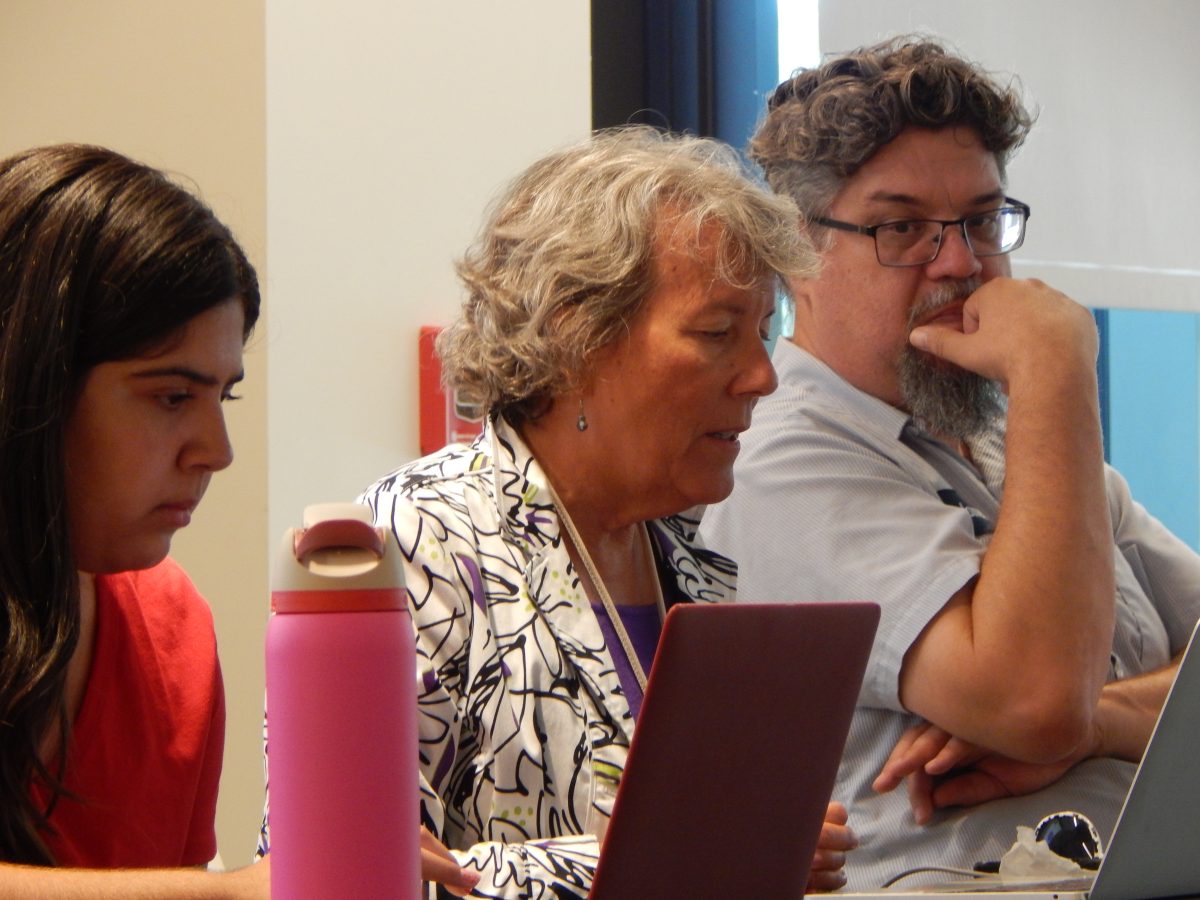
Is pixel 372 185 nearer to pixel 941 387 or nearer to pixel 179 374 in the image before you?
pixel 941 387

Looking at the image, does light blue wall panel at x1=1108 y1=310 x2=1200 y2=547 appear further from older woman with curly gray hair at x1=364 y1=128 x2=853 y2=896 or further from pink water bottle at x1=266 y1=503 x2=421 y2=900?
pink water bottle at x1=266 y1=503 x2=421 y2=900

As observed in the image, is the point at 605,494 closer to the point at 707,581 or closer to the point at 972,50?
the point at 707,581

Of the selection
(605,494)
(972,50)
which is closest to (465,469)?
(605,494)

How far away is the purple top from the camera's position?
1.36 meters

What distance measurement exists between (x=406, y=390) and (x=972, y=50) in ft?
4.08

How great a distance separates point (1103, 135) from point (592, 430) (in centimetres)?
177

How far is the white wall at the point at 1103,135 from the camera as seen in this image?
107 inches

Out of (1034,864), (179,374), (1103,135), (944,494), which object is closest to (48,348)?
(179,374)

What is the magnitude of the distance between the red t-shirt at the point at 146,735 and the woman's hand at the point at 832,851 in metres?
0.54

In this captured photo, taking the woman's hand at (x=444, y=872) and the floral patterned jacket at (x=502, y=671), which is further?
the floral patterned jacket at (x=502, y=671)

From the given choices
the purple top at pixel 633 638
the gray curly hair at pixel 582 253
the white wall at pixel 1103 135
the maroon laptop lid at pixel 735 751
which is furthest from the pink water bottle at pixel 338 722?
the white wall at pixel 1103 135

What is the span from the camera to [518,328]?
1.46m

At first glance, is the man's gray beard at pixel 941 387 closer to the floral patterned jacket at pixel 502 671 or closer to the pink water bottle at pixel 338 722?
the floral patterned jacket at pixel 502 671

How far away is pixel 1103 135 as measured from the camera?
281 centimetres
